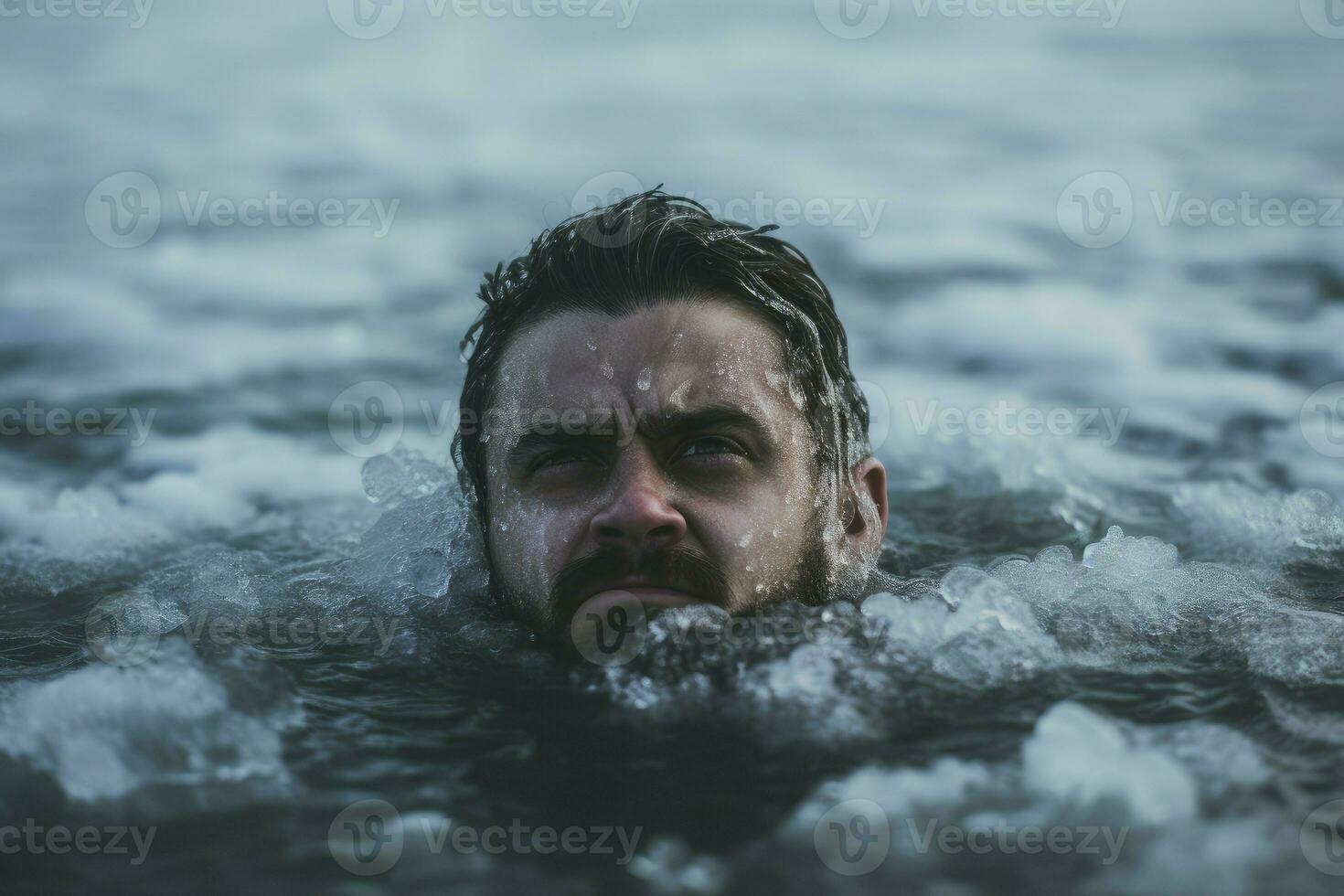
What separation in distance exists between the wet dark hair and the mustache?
1.74 ft

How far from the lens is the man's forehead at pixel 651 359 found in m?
2.62

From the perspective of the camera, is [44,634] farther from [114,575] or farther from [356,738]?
[356,738]

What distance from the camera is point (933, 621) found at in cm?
247

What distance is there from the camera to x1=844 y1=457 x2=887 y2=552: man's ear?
3.01m

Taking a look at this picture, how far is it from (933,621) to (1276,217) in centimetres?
502

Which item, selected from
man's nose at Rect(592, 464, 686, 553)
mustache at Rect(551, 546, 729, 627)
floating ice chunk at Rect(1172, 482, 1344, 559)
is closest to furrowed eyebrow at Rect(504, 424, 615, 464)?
man's nose at Rect(592, 464, 686, 553)

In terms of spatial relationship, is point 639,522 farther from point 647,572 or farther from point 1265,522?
point 1265,522

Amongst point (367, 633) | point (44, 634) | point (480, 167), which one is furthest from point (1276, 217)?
point (44, 634)

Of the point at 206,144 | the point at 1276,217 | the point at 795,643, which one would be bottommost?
the point at 795,643

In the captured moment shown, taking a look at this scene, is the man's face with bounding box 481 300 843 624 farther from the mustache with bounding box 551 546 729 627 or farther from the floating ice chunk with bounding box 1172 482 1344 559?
the floating ice chunk with bounding box 1172 482 1344 559

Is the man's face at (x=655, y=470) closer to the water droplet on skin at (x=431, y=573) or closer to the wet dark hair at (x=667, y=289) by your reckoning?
the wet dark hair at (x=667, y=289)

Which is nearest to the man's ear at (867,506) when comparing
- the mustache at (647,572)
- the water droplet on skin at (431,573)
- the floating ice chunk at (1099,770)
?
the mustache at (647,572)

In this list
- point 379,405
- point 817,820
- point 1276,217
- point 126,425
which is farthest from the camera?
point 1276,217

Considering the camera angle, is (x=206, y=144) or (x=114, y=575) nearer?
(x=114, y=575)
